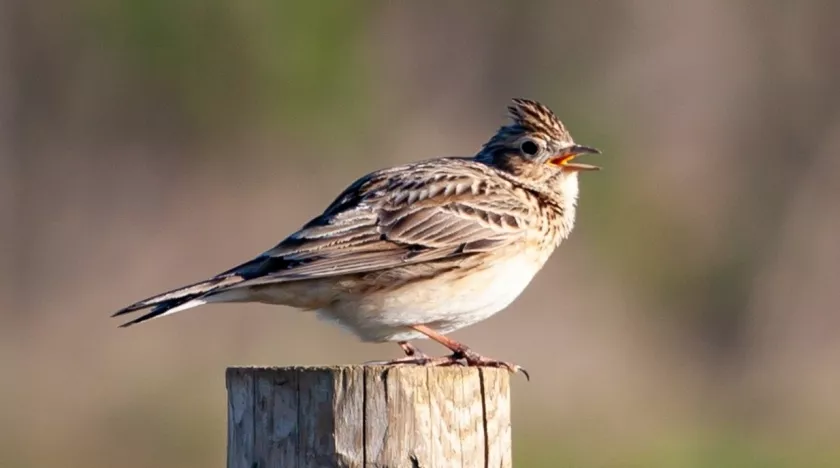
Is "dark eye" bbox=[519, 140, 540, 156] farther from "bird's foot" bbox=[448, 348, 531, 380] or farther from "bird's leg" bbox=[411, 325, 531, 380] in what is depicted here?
"bird's foot" bbox=[448, 348, 531, 380]

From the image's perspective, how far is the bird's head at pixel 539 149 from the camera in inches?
334

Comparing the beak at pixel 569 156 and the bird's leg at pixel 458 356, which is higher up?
the beak at pixel 569 156

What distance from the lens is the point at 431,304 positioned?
739cm

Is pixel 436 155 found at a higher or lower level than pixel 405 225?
higher

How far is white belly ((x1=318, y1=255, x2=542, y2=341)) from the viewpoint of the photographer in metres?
7.27

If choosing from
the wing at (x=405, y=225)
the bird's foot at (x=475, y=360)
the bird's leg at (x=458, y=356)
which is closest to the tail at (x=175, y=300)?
the wing at (x=405, y=225)

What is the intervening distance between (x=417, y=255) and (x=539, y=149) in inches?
51.2

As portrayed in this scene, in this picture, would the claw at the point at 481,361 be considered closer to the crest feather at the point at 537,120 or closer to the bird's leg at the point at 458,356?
the bird's leg at the point at 458,356

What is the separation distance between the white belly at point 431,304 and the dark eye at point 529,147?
0.90 m

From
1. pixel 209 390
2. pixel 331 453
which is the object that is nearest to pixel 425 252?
pixel 331 453

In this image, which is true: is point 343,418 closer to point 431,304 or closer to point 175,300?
point 175,300

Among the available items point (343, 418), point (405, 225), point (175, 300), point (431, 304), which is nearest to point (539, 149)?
point (405, 225)

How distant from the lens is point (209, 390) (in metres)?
13.8

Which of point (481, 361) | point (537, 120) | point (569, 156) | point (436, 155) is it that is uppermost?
point (436, 155)
